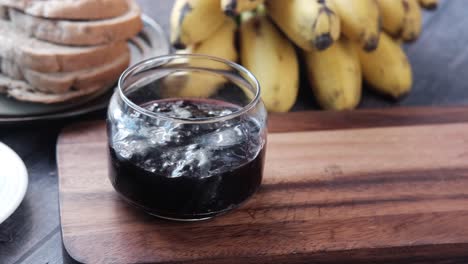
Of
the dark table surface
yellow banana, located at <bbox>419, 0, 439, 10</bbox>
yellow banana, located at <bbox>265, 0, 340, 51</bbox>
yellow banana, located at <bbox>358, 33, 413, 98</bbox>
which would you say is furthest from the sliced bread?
Answer: yellow banana, located at <bbox>419, 0, 439, 10</bbox>

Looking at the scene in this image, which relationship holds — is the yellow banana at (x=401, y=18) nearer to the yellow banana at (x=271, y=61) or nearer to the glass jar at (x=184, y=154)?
the yellow banana at (x=271, y=61)

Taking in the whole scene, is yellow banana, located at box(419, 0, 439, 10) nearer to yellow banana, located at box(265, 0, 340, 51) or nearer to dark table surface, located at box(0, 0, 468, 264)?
dark table surface, located at box(0, 0, 468, 264)

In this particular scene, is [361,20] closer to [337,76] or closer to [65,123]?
[337,76]

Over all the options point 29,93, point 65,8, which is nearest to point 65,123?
point 29,93

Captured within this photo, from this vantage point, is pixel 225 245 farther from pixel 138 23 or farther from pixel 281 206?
pixel 138 23

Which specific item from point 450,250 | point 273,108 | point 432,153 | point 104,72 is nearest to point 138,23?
point 104,72

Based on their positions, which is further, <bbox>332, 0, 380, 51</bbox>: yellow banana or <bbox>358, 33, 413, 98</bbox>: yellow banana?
<bbox>358, 33, 413, 98</bbox>: yellow banana

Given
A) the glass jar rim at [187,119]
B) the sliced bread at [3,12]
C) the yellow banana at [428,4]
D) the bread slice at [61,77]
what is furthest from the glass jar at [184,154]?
the yellow banana at [428,4]

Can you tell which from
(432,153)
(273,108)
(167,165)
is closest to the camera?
(167,165)
